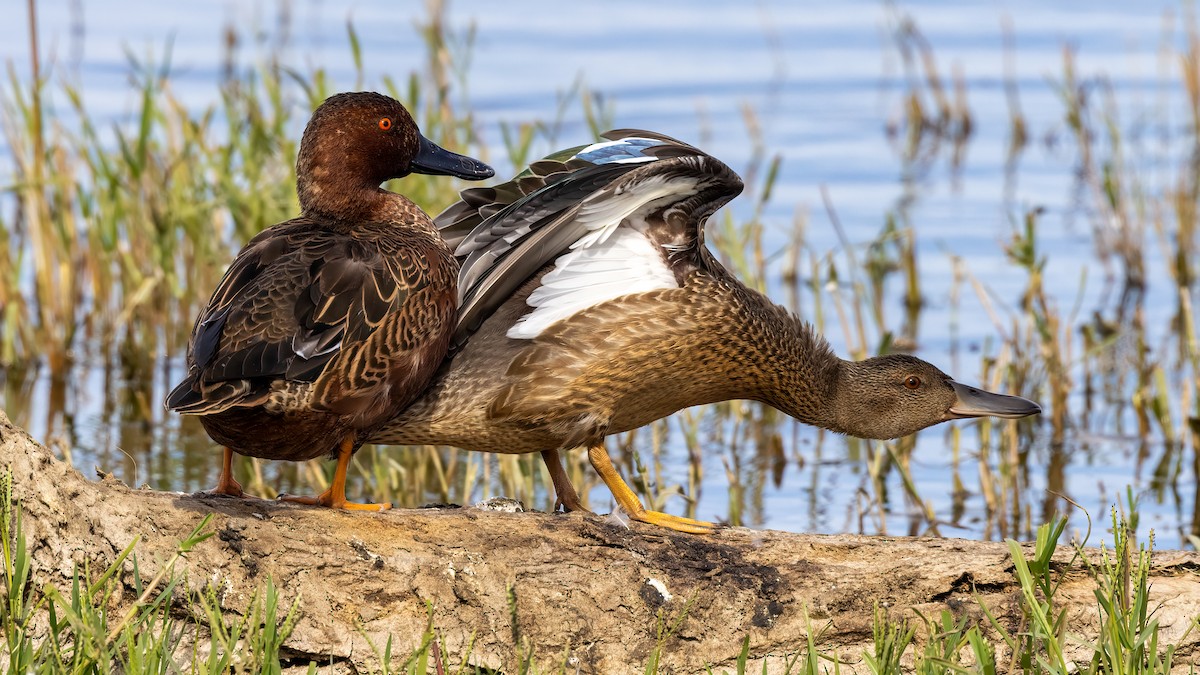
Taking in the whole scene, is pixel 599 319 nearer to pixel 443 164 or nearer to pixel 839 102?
pixel 443 164

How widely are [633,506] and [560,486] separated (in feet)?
1.29

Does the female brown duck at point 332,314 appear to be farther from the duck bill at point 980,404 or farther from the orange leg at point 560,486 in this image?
the duck bill at point 980,404

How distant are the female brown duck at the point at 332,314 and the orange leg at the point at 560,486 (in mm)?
605

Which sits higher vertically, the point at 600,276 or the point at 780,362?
the point at 600,276

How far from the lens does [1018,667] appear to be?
363 cm

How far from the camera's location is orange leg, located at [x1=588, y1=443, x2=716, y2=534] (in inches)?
170

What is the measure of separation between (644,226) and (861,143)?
6.94 m

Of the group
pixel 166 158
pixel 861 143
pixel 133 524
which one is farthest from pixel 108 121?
pixel 133 524

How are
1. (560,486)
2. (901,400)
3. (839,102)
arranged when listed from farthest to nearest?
1. (839,102)
2. (901,400)
3. (560,486)

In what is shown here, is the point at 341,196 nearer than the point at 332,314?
No

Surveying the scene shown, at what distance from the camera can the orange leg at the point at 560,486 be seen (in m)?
4.78

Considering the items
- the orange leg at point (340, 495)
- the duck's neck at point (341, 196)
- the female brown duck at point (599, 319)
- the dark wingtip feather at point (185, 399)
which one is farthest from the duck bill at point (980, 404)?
the dark wingtip feather at point (185, 399)

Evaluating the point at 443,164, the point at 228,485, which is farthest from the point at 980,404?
the point at 228,485

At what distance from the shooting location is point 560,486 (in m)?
4.83
